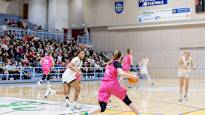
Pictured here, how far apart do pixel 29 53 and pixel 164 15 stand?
43.9 feet

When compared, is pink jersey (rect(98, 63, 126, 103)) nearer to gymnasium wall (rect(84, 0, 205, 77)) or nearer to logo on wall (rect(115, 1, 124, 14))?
gymnasium wall (rect(84, 0, 205, 77))

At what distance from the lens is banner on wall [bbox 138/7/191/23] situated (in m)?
32.9

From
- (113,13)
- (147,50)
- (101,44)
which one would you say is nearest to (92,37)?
(101,44)

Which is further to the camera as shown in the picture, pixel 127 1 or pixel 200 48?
pixel 127 1

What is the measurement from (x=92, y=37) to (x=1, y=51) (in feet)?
51.6

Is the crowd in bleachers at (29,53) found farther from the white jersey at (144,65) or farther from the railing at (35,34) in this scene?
the white jersey at (144,65)

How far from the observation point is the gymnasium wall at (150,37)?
3324 centimetres

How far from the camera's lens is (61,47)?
32.1m

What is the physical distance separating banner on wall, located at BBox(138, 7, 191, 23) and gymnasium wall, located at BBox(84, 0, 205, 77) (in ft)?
1.32

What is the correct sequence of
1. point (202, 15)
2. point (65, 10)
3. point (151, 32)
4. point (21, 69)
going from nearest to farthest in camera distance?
point (21, 69), point (202, 15), point (151, 32), point (65, 10)

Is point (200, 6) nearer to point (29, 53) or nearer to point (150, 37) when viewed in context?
point (150, 37)

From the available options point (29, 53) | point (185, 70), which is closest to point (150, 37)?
point (29, 53)

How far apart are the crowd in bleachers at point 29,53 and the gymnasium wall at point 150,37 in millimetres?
5324

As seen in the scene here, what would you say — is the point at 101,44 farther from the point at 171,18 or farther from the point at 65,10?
the point at 171,18
